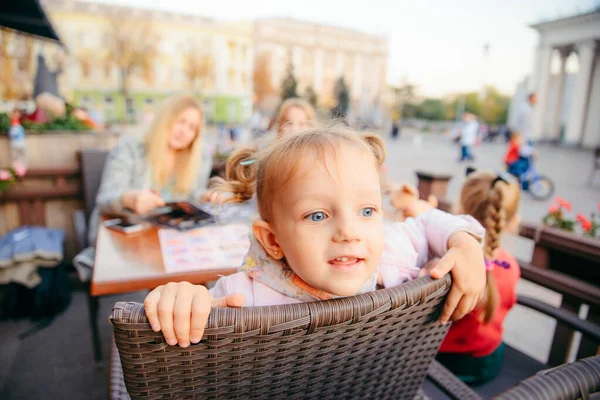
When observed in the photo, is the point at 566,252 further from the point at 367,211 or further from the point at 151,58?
the point at 151,58

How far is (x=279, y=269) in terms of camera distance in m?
0.78

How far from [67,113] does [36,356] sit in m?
2.36

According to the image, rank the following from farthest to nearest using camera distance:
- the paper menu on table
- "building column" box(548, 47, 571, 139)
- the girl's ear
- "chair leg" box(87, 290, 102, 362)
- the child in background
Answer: "building column" box(548, 47, 571, 139) < the child in background < "chair leg" box(87, 290, 102, 362) < the paper menu on table < the girl's ear

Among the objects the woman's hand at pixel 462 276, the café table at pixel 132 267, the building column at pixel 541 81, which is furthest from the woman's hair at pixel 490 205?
the building column at pixel 541 81

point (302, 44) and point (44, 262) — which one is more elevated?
point (302, 44)

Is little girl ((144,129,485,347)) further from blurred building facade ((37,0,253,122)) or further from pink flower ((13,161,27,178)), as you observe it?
blurred building facade ((37,0,253,122))

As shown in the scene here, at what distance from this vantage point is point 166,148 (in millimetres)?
2377

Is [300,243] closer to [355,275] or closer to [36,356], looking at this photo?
[355,275]

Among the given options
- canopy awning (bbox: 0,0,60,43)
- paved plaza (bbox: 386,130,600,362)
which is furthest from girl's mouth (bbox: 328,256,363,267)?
canopy awning (bbox: 0,0,60,43)

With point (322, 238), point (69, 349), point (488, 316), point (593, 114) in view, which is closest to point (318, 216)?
point (322, 238)

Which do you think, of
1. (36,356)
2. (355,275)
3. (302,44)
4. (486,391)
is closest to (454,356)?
(486,391)

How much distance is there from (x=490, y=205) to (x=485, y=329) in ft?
1.37

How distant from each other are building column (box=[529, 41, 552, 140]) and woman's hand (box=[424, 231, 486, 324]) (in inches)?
1057

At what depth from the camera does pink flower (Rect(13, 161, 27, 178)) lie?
2.70 meters
